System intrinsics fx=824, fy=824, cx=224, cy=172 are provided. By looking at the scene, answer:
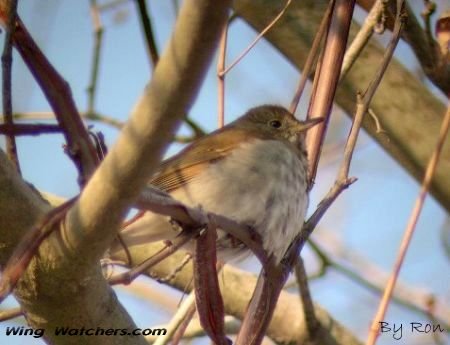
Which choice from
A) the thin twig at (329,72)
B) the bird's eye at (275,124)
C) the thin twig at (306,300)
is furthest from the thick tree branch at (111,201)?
the bird's eye at (275,124)

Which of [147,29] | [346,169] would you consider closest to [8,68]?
[147,29]

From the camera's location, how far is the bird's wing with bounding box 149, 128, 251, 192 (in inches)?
121

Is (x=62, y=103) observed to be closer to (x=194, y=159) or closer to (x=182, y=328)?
(x=182, y=328)

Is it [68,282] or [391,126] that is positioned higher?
[391,126]

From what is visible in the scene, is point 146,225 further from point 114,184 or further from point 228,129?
point 114,184

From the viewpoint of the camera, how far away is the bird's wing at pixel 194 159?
3.07 m

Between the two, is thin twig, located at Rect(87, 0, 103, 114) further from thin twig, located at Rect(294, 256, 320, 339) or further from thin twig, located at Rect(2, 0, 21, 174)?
thin twig, located at Rect(2, 0, 21, 174)

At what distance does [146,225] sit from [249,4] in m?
1.28

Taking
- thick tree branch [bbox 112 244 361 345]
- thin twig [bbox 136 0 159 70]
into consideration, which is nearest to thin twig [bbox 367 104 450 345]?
thin twig [bbox 136 0 159 70]

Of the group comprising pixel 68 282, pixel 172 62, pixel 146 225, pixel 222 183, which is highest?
pixel 222 183

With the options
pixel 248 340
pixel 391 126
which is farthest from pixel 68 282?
pixel 391 126

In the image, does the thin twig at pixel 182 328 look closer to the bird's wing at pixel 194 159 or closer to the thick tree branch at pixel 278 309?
the bird's wing at pixel 194 159

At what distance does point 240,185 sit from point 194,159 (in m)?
0.33

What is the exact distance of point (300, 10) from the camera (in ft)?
11.9
